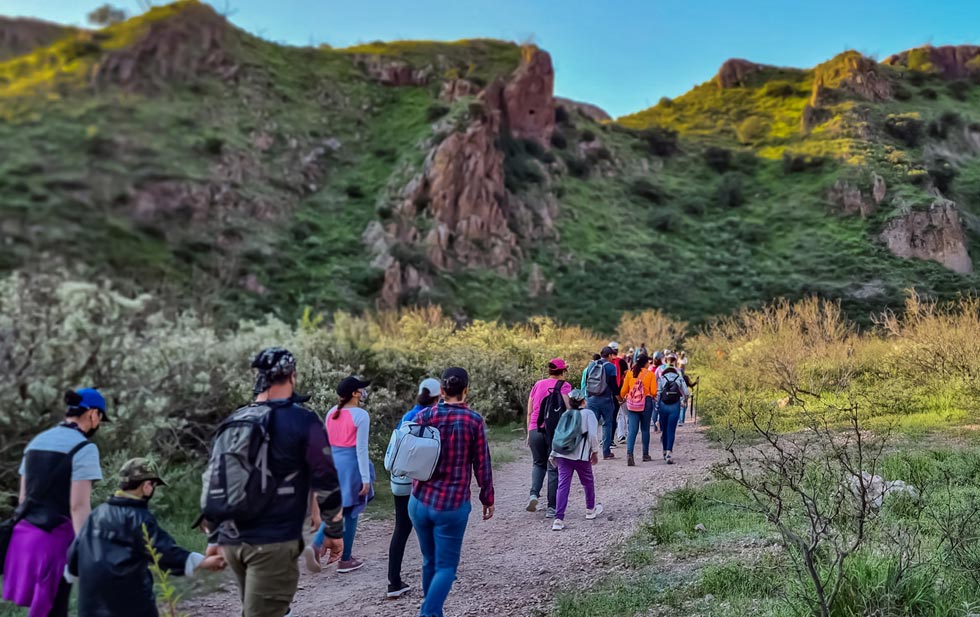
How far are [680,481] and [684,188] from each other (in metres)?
48.6

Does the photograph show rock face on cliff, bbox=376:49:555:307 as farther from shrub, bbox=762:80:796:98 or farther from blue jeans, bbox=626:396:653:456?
shrub, bbox=762:80:796:98

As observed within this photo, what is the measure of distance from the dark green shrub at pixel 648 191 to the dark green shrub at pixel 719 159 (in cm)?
909

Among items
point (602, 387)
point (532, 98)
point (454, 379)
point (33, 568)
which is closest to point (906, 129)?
point (532, 98)

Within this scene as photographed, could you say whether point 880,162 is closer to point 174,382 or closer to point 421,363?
point 421,363

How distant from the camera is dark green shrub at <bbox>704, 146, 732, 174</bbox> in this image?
55.5 metres

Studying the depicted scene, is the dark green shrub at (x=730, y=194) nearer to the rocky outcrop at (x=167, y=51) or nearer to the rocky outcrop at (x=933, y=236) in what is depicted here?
the rocky outcrop at (x=933, y=236)

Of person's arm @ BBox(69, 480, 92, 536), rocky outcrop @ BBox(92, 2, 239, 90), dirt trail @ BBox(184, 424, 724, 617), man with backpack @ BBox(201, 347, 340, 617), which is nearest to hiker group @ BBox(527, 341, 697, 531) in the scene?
dirt trail @ BBox(184, 424, 724, 617)

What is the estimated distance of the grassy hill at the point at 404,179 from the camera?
20.7 feet

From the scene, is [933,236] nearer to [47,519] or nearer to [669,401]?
[669,401]

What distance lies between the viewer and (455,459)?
360 cm

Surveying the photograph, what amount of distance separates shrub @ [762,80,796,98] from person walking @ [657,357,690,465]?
77.1 metres

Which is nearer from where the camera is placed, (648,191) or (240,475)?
(240,475)

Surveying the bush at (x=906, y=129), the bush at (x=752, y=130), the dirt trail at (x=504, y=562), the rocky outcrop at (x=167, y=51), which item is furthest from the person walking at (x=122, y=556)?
the bush at (x=752, y=130)

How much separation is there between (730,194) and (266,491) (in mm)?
53314
